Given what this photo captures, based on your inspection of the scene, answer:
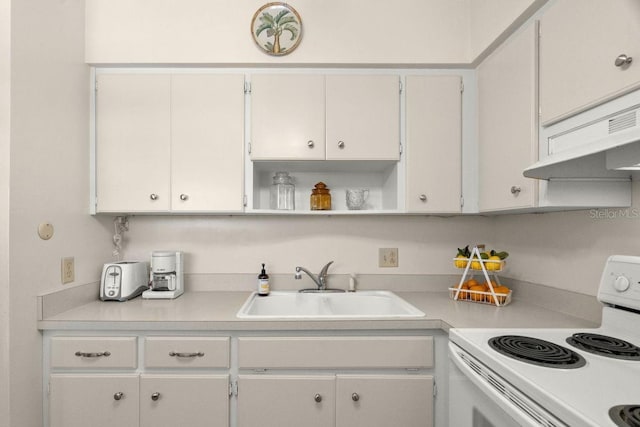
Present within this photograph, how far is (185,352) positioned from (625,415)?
138 cm

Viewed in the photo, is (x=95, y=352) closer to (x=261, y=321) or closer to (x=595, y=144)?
(x=261, y=321)

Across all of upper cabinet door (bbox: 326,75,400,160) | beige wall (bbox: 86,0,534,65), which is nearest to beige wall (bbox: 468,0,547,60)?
beige wall (bbox: 86,0,534,65)

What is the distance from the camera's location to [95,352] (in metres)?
1.40

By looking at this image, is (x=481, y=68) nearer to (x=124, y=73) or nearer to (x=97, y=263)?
(x=124, y=73)

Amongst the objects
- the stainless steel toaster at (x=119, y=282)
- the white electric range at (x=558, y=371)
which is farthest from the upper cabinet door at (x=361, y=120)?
the stainless steel toaster at (x=119, y=282)

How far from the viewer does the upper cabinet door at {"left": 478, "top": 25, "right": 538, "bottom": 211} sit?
53.6 inches

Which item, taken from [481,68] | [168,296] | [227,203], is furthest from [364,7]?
[168,296]

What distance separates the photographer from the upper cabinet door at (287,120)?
1.77 m

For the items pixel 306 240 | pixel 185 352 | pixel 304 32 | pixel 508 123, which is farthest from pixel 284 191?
pixel 508 123

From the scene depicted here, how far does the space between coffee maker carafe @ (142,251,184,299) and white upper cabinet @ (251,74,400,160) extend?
0.73 m

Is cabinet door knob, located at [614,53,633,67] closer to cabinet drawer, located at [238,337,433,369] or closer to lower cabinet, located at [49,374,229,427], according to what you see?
cabinet drawer, located at [238,337,433,369]

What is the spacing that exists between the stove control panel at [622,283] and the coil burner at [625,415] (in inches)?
21.8

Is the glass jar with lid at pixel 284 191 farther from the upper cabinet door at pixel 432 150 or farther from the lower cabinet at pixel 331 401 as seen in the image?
the lower cabinet at pixel 331 401

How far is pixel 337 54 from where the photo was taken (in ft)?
5.85
